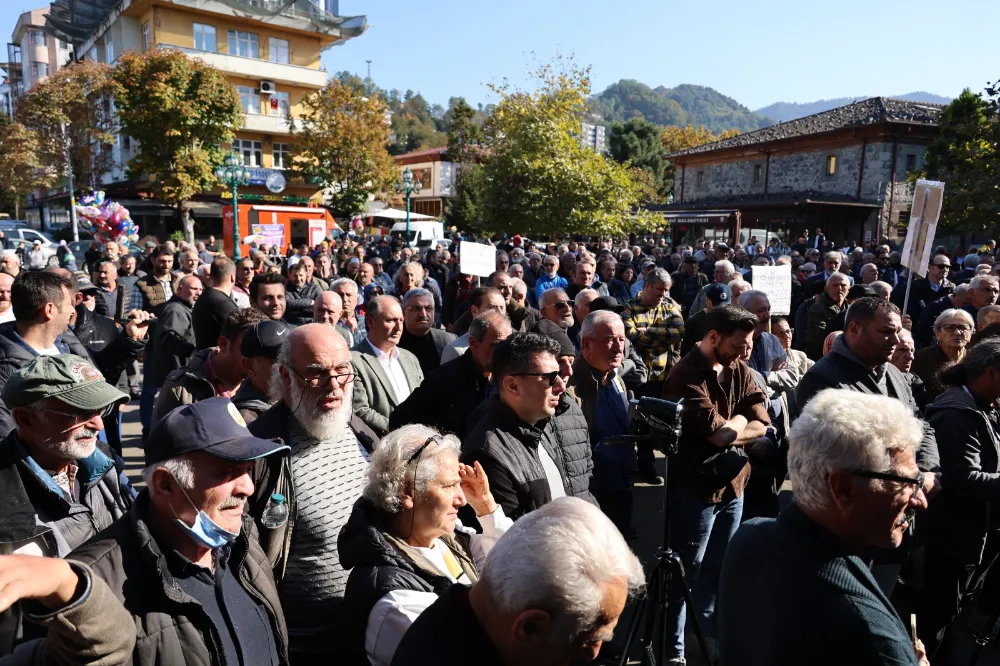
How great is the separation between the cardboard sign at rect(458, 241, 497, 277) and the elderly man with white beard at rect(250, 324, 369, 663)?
5948 mm

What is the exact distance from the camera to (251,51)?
1805 inches

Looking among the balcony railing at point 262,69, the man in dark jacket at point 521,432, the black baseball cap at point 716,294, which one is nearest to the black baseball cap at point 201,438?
the man in dark jacket at point 521,432

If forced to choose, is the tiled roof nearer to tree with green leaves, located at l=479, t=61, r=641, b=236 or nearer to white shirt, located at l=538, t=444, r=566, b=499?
tree with green leaves, located at l=479, t=61, r=641, b=236

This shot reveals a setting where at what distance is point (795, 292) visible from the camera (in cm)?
1260

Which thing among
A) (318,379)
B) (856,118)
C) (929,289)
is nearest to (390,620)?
(318,379)

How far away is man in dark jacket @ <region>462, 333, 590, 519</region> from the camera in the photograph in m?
3.14

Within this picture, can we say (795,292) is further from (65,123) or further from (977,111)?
(65,123)

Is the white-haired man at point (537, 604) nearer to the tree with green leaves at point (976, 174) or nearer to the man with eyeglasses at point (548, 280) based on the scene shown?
the man with eyeglasses at point (548, 280)

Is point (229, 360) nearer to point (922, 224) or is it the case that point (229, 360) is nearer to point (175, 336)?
point (175, 336)

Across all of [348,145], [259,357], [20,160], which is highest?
[348,145]

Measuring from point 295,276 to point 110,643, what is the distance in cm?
759

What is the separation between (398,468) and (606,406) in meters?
2.82

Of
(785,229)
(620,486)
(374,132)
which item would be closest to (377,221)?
(374,132)

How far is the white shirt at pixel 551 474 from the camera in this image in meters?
3.39
